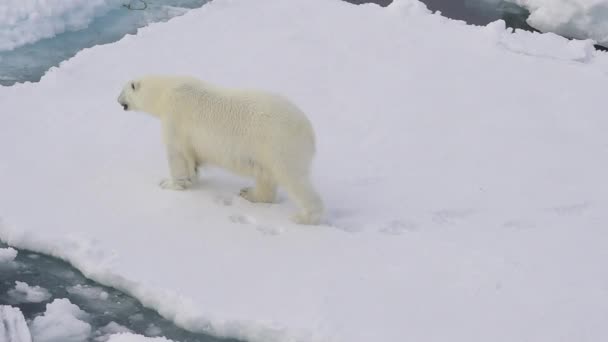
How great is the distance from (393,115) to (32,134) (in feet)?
9.80

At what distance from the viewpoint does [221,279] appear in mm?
4656

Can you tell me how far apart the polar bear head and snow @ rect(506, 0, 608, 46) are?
227 inches

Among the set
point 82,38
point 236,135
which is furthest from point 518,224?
point 82,38

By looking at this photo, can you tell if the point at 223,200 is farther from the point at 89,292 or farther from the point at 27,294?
the point at 27,294

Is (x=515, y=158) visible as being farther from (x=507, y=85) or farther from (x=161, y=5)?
(x=161, y=5)

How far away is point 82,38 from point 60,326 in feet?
16.4

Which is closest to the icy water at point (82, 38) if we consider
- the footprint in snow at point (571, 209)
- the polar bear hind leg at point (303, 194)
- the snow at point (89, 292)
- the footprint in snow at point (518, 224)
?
the snow at point (89, 292)

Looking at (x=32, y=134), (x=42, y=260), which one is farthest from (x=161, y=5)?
(x=42, y=260)

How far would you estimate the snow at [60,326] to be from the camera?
4.30 meters

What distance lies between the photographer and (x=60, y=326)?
14.3ft

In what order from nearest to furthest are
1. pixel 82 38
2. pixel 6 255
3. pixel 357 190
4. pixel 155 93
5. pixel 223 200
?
pixel 6 255
pixel 223 200
pixel 155 93
pixel 357 190
pixel 82 38

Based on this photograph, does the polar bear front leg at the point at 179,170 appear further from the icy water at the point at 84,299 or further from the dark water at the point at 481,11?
the dark water at the point at 481,11

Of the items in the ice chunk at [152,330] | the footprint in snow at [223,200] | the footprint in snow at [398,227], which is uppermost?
the footprint in snow at [398,227]

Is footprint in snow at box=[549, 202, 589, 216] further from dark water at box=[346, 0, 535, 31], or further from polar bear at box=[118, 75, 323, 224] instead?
dark water at box=[346, 0, 535, 31]
